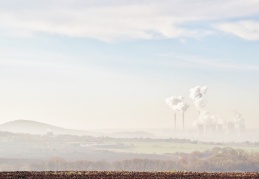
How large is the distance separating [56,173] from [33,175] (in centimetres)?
241

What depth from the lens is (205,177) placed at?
57938 millimetres

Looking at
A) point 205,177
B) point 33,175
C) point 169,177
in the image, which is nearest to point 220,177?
point 205,177

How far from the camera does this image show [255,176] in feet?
192

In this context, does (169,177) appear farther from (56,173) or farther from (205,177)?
(56,173)

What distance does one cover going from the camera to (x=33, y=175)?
5750cm

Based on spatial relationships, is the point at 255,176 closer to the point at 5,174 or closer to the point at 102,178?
the point at 102,178

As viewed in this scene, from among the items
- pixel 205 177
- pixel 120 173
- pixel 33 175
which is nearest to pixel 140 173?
pixel 120 173

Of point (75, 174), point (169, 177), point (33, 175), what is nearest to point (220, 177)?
point (169, 177)

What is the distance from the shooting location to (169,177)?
57094mm

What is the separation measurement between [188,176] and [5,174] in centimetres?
1809

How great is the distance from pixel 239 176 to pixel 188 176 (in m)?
5.66

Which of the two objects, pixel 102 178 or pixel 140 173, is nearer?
pixel 102 178

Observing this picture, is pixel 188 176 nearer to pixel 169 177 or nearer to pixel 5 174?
pixel 169 177

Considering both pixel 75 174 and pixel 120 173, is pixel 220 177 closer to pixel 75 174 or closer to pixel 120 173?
pixel 120 173
